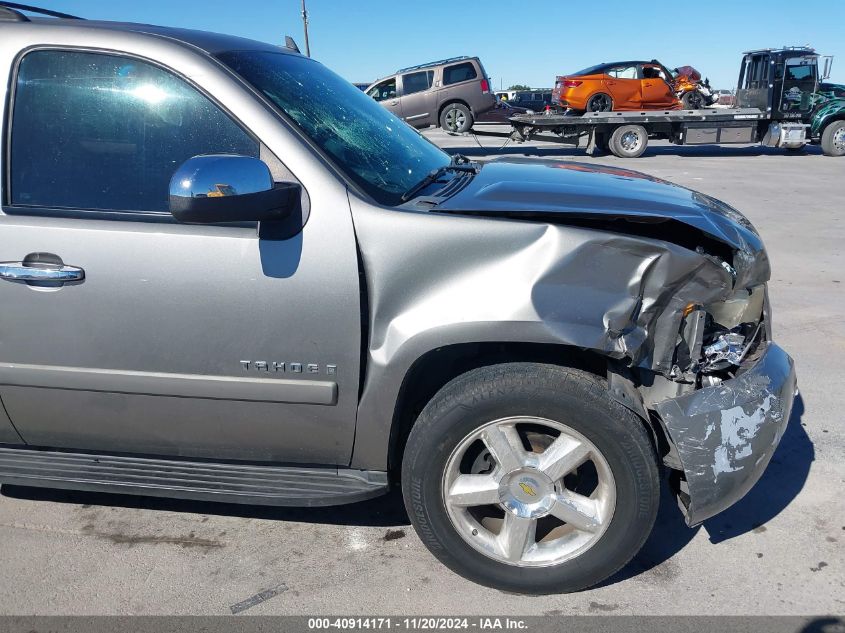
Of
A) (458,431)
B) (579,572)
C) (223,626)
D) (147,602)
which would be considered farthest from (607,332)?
(147,602)

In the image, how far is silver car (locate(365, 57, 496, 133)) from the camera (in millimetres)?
19438

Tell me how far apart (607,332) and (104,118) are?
1867mm

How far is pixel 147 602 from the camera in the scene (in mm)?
2490

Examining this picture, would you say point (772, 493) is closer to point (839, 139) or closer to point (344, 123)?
point (344, 123)

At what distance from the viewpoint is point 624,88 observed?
1852cm

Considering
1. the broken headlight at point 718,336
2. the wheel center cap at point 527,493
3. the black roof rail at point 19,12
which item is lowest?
the wheel center cap at point 527,493

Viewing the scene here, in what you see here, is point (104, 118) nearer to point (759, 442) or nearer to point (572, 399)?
point (572, 399)

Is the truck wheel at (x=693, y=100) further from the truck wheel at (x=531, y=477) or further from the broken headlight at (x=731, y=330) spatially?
the truck wheel at (x=531, y=477)

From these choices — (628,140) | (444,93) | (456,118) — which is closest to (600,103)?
(628,140)

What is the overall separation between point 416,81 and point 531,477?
61.2ft

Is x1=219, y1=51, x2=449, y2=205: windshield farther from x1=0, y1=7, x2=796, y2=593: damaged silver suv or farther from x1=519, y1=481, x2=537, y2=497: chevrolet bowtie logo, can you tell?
x1=519, y1=481, x2=537, y2=497: chevrolet bowtie logo

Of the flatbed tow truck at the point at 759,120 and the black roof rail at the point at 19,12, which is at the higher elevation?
the flatbed tow truck at the point at 759,120

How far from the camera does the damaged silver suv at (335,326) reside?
88.7 inches

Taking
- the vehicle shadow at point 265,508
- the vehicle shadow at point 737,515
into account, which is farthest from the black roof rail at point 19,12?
the vehicle shadow at point 737,515
